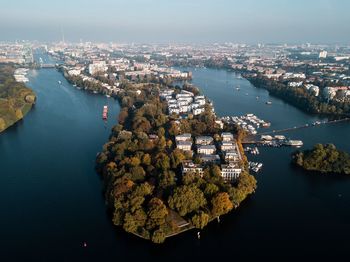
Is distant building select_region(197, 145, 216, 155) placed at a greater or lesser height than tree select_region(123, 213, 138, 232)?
greater

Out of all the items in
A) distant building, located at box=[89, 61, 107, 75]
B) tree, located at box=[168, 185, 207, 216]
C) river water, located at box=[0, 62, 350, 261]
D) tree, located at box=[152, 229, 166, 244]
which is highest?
distant building, located at box=[89, 61, 107, 75]

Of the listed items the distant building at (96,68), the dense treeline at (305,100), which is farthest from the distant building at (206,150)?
the distant building at (96,68)

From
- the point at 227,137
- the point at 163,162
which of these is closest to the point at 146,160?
the point at 163,162

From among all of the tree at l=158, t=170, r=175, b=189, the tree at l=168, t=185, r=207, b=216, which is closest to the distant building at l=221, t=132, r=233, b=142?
the tree at l=158, t=170, r=175, b=189

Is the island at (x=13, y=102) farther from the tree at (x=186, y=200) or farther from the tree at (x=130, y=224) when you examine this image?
the tree at (x=186, y=200)

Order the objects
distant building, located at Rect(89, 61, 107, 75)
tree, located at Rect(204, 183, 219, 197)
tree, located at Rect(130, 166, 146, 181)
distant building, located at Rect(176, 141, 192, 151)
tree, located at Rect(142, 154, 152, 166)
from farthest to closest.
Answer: distant building, located at Rect(89, 61, 107, 75) < distant building, located at Rect(176, 141, 192, 151) < tree, located at Rect(142, 154, 152, 166) < tree, located at Rect(130, 166, 146, 181) < tree, located at Rect(204, 183, 219, 197)

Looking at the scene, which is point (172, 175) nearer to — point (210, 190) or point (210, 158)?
point (210, 190)

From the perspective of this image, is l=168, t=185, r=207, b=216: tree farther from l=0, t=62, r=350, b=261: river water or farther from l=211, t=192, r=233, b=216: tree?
l=0, t=62, r=350, b=261: river water
